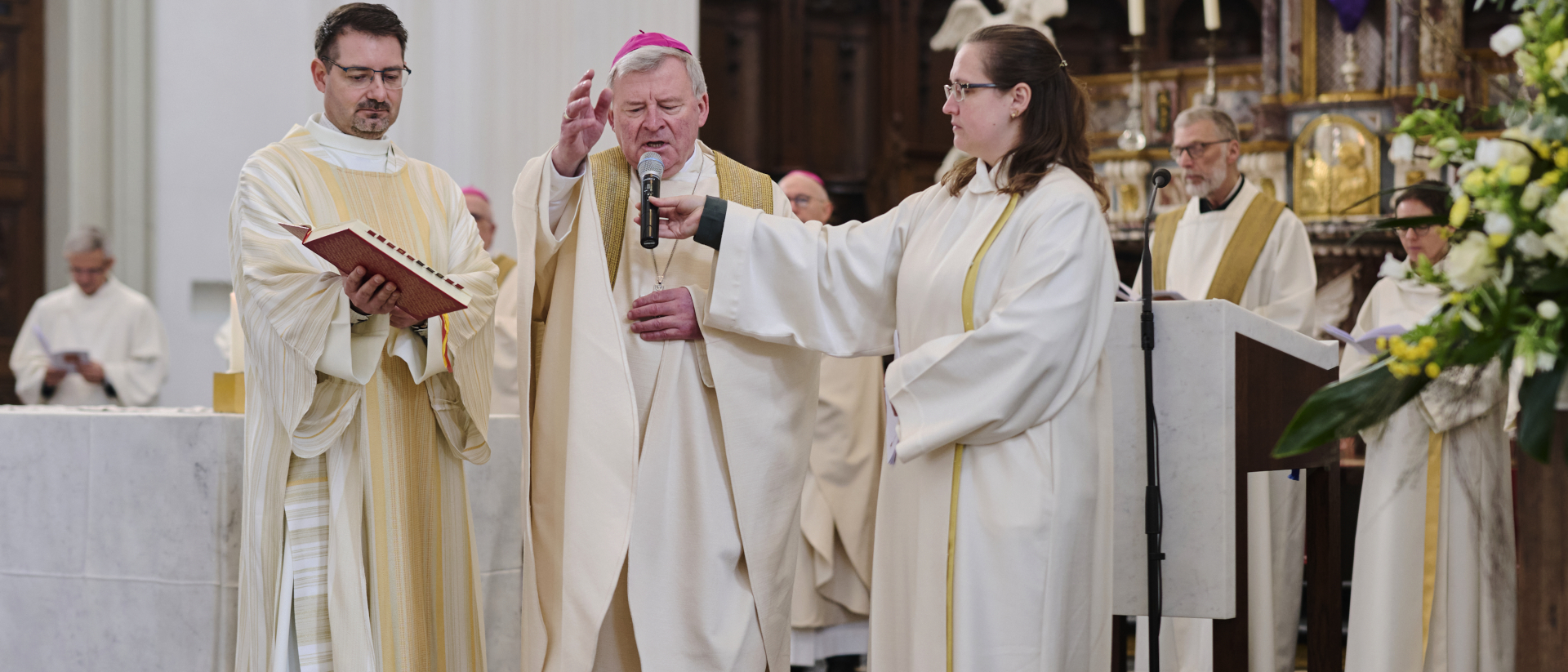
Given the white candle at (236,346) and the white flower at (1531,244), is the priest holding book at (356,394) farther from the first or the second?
the white flower at (1531,244)

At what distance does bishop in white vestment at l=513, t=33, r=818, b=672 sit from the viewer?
3.13 m

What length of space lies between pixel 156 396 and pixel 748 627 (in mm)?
5044

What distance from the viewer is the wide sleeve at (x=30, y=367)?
267 inches

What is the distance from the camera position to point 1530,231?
1.88 metres

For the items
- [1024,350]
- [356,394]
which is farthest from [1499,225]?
[356,394]

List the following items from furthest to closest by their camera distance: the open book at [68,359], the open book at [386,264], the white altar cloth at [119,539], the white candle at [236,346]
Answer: the open book at [68,359] → the white candle at [236,346] → the white altar cloth at [119,539] → the open book at [386,264]

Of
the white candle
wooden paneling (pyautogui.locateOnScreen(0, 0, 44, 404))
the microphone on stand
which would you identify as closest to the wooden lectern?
the microphone on stand

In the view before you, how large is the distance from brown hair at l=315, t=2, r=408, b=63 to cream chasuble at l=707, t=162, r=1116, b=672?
140cm

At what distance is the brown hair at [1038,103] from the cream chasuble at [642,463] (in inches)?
30.5

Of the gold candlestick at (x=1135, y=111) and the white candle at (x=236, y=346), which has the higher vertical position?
the gold candlestick at (x=1135, y=111)

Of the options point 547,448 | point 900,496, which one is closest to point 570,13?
point 547,448

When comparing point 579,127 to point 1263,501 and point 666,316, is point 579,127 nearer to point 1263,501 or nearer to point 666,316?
point 666,316

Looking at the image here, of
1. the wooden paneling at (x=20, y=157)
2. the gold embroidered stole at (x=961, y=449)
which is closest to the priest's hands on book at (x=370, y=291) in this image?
the gold embroidered stole at (x=961, y=449)

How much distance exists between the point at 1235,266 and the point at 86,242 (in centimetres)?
572
